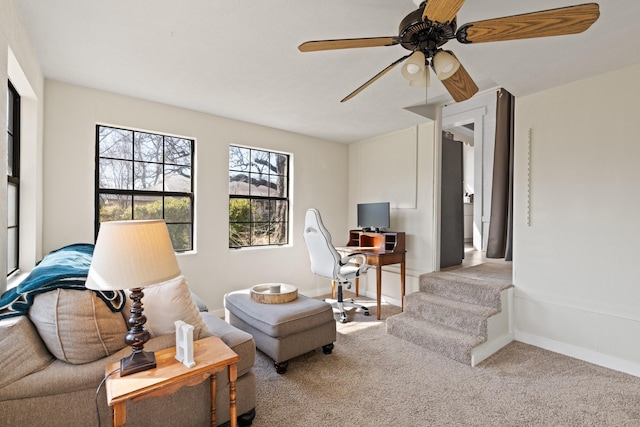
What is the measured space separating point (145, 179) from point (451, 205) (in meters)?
3.81

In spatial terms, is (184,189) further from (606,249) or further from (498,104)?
(498,104)

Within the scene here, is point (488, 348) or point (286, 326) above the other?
point (286, 326)

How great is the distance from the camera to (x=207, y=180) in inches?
139

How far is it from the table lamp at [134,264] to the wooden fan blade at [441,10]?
4.82 feet

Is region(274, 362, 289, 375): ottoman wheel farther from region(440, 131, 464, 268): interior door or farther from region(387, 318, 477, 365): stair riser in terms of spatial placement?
region(440, 131, 464, 268): interior door

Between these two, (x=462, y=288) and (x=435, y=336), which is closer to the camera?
(x=435, y=336)

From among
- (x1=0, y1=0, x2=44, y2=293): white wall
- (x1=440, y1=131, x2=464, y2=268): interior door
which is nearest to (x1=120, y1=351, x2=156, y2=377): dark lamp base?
(x1=0, y1=0, x2=44, y2=293): white wall

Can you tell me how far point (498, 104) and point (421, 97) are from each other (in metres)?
1.88

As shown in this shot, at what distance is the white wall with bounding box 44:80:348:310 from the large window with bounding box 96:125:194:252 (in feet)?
0.41

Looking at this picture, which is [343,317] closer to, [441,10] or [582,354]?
[582,354]

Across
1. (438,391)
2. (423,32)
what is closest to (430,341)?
(438,391)

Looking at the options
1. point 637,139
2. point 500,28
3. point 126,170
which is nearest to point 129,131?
point 126,170

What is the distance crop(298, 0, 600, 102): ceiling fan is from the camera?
1.23 metres

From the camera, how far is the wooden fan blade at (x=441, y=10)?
3.85 feet
